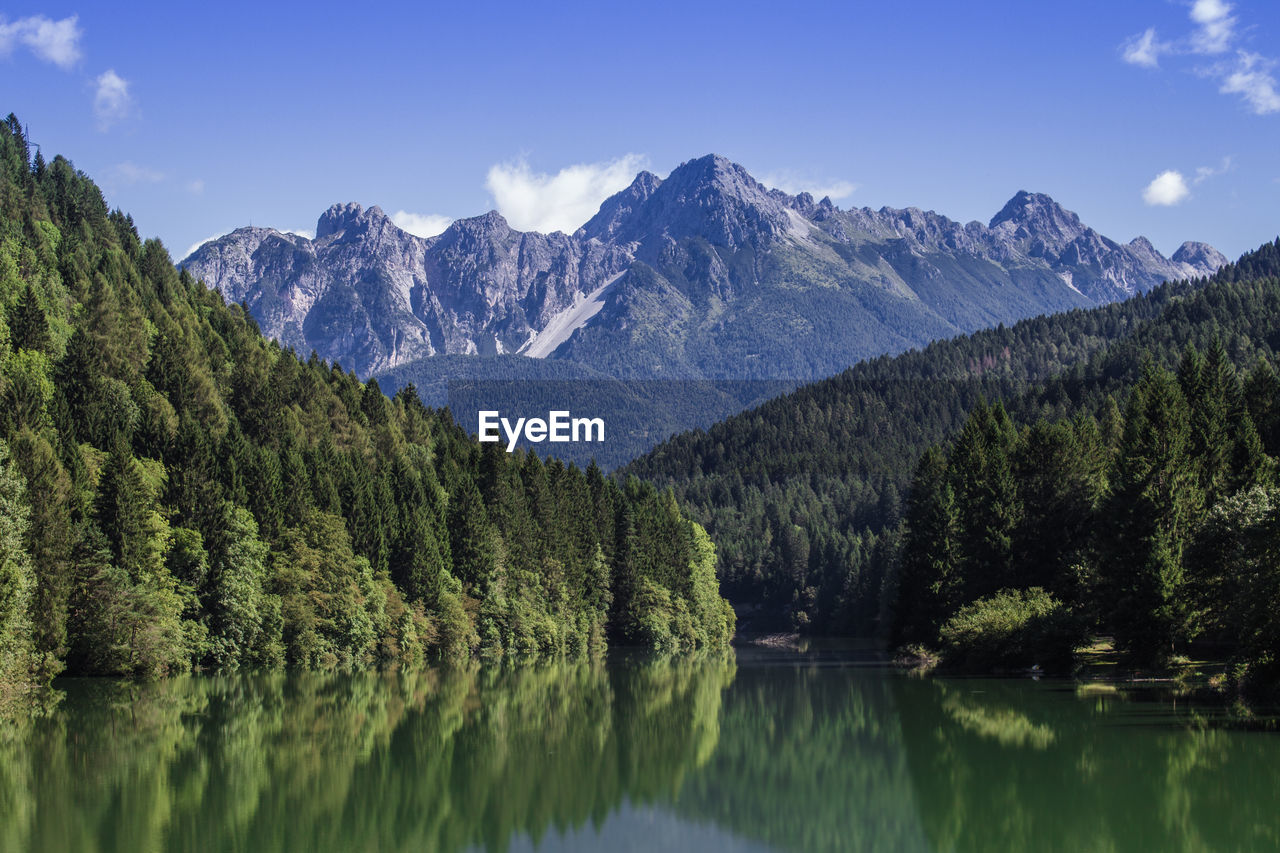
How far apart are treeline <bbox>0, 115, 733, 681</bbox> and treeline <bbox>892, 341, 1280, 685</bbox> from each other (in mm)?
33456

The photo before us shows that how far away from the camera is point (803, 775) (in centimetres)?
4175

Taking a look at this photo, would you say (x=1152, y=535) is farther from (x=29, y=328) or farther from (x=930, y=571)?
(x=29, y=328)

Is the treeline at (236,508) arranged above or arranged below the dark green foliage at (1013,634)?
above

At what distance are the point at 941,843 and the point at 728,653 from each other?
105071 millimetres

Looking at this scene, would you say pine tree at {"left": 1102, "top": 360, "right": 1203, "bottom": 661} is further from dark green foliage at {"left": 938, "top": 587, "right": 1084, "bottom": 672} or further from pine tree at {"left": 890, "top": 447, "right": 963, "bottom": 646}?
pine tree at {"left": 890, "top": 447, "right": 963, "bottom": 646}

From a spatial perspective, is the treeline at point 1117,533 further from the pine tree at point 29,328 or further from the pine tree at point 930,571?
the pine tree at point 29,328

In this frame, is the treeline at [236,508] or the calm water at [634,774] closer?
the calm water at [634,774]

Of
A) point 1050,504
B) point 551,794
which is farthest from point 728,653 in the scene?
point 551,794

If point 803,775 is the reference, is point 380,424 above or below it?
above

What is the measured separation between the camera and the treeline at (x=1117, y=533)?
5780 cm

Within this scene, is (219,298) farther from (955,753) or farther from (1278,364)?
(1278,364)

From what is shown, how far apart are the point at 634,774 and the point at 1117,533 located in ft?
115

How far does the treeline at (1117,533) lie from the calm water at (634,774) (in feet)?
18.0

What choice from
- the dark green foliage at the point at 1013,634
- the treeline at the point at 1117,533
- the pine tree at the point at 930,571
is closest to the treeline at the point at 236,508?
the pine tree at the point at 930,571
